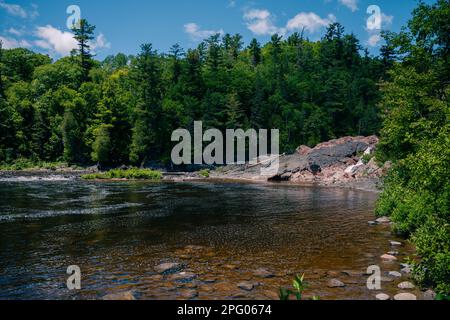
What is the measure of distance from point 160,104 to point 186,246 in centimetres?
7433

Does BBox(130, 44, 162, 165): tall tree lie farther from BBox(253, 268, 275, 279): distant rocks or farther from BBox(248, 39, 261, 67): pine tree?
BBox(253, 268, 275, 279): distant rocks

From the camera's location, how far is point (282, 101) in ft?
320

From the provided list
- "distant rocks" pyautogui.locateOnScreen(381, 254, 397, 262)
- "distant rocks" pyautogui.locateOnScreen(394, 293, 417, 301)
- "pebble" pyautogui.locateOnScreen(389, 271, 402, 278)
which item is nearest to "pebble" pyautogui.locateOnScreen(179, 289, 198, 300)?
"distant rocks" pyautogui.locateOnScreen(394, 293, 417, 301)

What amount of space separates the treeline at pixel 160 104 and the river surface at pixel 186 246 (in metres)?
54.9

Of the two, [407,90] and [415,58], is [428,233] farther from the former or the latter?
[415,58]

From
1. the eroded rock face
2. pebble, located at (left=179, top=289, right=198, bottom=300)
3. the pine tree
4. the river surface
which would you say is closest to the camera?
pebble, located at (left=179, top=289, right=198, bottom=300)

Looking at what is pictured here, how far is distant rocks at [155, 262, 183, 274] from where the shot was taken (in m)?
14.3

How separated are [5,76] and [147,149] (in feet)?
198

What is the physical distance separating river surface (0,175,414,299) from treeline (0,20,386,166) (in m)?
54.9

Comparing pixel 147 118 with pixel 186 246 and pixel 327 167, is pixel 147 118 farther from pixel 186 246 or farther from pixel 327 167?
pixel 186 246

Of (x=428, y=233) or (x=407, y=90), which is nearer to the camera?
(x=428, y=233)

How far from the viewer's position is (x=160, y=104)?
88812 millimetres

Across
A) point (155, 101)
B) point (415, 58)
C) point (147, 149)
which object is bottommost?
point (147, 149)
